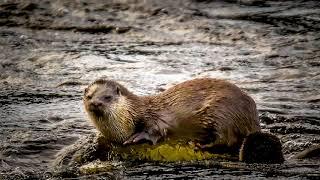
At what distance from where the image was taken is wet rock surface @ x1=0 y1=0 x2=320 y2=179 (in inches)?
284

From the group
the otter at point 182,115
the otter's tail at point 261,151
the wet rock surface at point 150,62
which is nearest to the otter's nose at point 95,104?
the otter at point 182,115

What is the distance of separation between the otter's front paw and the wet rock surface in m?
0.19

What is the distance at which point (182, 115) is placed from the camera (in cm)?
689

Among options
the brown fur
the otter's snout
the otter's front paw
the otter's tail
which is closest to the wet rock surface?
the otter's tail

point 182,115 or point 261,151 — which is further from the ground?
point 182,115

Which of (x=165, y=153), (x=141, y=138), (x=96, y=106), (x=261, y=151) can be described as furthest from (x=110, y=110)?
(x=261, y=151)

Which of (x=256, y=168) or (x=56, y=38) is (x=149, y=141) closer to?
(x=256, y=168)

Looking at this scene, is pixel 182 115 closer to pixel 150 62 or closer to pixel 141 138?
pixel 141 138

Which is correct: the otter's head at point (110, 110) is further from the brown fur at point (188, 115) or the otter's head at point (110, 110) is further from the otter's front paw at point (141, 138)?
the otter's front paw at point (141, 138)

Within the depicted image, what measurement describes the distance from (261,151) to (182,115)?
2.66ft

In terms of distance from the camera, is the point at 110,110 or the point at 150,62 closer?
the point at 110,110

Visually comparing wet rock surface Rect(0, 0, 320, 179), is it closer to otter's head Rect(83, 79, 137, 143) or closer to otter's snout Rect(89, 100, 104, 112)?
otter's head Rect(83, 79, 137, 143)

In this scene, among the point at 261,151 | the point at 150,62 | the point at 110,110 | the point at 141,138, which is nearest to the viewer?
the point at 261,151

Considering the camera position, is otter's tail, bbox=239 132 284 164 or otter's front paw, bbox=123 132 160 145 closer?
otter's tail, bbox=239 132 284 164
